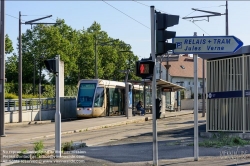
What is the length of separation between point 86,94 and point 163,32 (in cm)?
2475

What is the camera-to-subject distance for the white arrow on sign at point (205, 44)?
13.3 metres

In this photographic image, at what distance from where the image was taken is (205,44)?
1338cm

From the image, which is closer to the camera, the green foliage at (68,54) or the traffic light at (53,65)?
the traffic light at (53,65)

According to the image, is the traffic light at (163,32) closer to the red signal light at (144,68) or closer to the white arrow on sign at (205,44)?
the red signal light at (144,68)

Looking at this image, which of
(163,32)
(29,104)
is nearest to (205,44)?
(163,32)

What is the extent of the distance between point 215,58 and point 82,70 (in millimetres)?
48595

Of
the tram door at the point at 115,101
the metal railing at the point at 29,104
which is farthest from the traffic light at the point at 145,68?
the tram door at the point at 115,101

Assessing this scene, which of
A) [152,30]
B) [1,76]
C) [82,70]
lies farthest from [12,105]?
[82,70]

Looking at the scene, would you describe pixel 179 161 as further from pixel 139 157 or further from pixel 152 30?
pixel 152 30

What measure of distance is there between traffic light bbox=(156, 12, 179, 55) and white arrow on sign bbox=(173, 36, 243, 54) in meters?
1.32

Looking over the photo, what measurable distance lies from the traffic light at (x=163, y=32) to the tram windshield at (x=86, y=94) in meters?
24.4

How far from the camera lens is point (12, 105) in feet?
110

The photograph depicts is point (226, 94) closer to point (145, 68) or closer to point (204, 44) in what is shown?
point (204, 44)

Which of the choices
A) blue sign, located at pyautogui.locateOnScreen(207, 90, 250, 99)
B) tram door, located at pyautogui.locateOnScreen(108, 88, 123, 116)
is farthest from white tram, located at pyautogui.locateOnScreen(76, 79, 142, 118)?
blue sign, located at pyautogui.locateOnScreen(207, 90, 250, 99)
